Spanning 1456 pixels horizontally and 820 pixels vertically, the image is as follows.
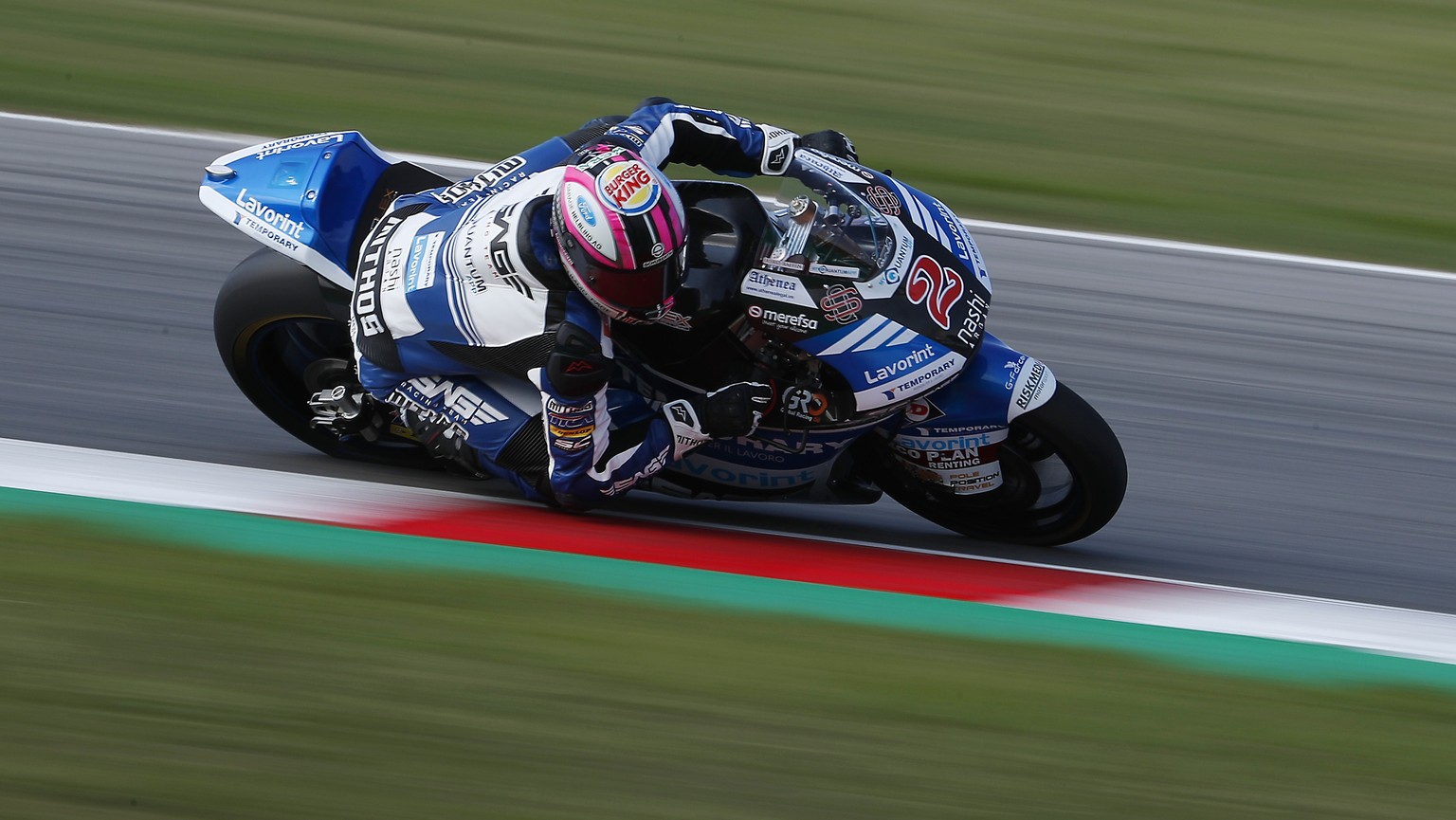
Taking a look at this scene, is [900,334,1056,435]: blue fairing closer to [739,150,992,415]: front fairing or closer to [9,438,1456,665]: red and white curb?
[739,150,992,415]: front fairing

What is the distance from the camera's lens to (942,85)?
873cm

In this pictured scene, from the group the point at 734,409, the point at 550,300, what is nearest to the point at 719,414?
the point at 734,409

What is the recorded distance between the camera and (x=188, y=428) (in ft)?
17.9

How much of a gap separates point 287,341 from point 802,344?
6.49 feet

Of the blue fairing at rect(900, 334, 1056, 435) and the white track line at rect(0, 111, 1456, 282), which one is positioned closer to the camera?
the blue fairing at rect(900, 334, 1056, 435)

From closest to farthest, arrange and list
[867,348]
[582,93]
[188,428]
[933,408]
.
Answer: [867,348] → [933,408] → [188,428] → [582,93]

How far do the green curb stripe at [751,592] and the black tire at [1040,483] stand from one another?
1.55 feet

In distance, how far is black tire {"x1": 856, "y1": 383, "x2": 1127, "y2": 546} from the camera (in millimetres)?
4441

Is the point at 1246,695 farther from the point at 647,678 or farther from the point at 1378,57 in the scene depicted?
the point at 1378,57

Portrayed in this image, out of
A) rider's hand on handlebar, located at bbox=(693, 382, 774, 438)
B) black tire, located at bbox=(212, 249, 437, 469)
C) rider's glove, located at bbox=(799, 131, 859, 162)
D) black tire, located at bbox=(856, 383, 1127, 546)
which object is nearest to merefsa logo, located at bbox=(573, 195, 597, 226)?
rider's hand on handlebar, located at bbox=(693, 382, 774, 438)

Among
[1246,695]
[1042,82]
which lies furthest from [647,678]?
[1042,82]

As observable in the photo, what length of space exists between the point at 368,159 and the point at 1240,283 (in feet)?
13.6

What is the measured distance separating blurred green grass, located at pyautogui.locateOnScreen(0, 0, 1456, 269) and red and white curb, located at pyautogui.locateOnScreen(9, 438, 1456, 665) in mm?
2928

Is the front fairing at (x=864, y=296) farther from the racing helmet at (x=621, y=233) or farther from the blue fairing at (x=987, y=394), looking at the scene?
the racing helmet at (x=621, y=233)
